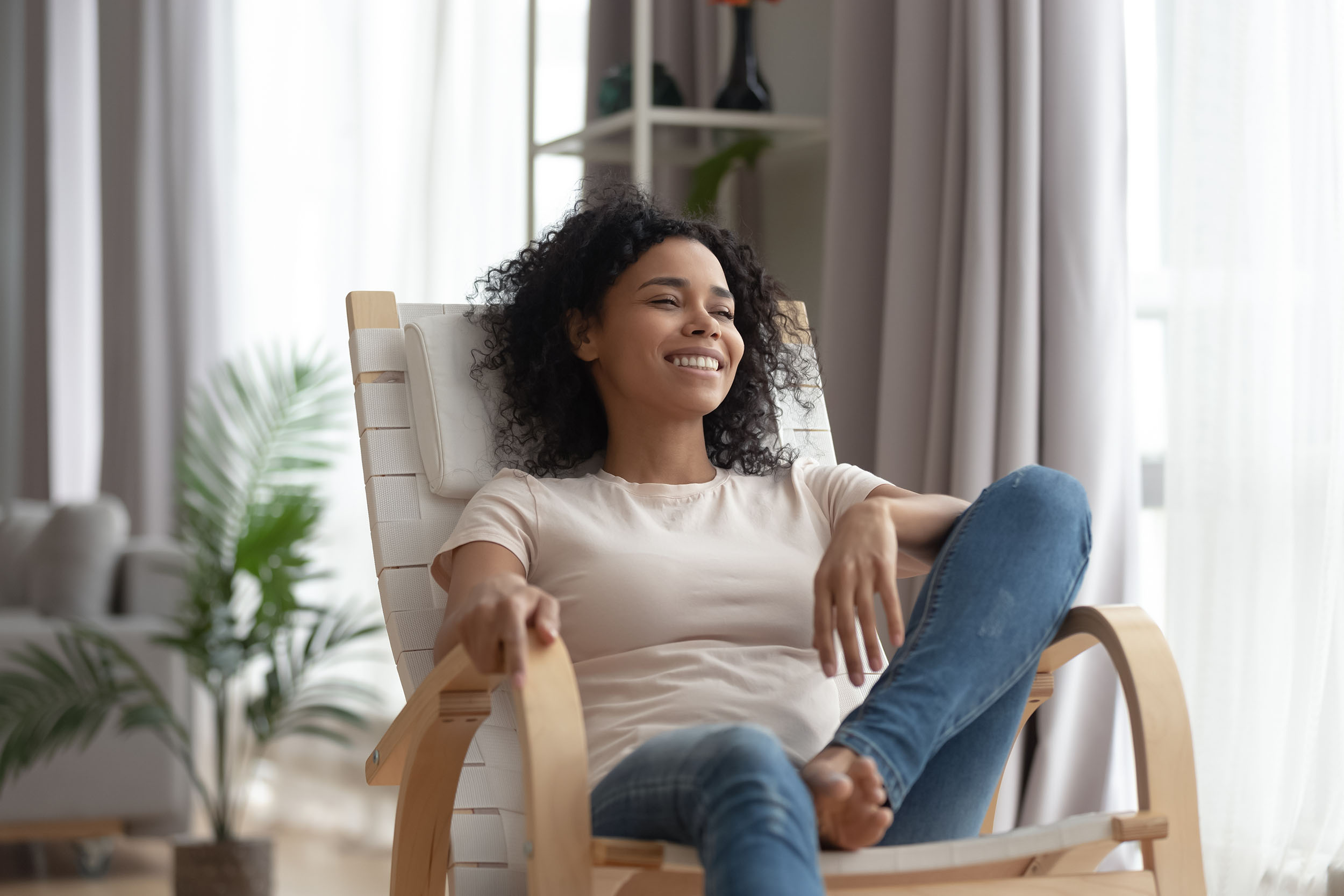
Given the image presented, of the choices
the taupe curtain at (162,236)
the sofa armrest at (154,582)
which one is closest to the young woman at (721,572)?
the sofa armrest at (154,582)

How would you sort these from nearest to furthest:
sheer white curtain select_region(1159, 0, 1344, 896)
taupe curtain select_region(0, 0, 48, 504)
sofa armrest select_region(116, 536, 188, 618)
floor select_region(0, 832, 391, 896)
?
sheer white curtain select_region(1159, 0, 1344, 896) < floor select_region(0, 832, 391, 896) < sofa armrest select_region(116, 536, 188, 618) < taupe curtain select_region(0, 0, 48, 504)

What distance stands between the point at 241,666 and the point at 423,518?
1530mm

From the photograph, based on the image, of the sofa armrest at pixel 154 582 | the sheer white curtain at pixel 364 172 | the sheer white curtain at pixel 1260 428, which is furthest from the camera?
the sheer white curtain at pixel 364 172

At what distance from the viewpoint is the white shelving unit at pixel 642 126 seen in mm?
2578

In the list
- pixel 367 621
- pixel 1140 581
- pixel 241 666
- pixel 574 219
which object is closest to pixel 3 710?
pixel 241 666

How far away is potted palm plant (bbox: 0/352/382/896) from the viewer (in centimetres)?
280

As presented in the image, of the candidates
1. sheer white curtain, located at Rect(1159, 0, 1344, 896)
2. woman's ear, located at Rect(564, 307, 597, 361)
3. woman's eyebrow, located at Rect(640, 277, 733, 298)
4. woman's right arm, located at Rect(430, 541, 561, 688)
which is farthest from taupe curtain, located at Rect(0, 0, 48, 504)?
woman's right arm, located at Rect(430, 541, 561, 688)

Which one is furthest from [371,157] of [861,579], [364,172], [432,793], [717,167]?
[861,579]

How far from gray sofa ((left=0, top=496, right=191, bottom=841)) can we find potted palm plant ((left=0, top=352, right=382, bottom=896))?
0.05 metres

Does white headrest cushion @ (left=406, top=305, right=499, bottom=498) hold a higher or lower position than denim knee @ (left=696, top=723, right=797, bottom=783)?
higher

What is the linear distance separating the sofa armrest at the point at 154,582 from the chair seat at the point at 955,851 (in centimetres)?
235

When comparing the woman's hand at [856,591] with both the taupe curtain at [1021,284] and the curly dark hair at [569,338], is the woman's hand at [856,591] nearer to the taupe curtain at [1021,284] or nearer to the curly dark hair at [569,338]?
the curly dark hair at [569,338]

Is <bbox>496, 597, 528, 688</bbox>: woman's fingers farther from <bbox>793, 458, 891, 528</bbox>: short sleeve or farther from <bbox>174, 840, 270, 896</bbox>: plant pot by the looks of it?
<bbox>174, 840, 270, 896</bbox>: plant pot

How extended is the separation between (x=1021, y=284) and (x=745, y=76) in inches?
34.2
